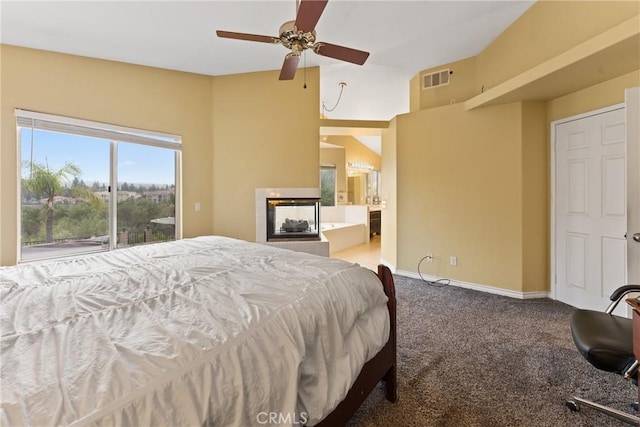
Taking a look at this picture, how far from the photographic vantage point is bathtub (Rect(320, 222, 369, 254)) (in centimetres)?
655

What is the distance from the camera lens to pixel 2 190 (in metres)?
2.58

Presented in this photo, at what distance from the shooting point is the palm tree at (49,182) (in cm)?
277

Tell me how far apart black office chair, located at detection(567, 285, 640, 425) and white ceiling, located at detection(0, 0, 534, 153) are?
110 inches

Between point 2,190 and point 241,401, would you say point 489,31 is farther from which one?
point 2,190

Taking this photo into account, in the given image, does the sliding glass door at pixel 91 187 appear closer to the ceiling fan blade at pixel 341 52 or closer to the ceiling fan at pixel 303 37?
the ceiling fan at pixel 303 37

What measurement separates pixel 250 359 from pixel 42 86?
3.43 metres

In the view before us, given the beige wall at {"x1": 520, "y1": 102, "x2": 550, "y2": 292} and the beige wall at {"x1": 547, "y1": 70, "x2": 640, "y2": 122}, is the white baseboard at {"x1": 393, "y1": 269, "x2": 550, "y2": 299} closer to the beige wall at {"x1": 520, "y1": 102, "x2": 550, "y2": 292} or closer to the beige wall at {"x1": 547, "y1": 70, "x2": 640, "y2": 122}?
the beige wall at {"x1": 520, "y1": 102, "x2": 550, "y2": 292}

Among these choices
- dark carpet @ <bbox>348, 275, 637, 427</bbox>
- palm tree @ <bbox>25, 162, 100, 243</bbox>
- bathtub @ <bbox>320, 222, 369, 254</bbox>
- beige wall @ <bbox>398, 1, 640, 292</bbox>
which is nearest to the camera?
dark carpet @ <bbox>348, 275, 637, 427</bbox>

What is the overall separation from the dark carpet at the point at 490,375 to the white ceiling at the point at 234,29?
Result: 9.76 feet

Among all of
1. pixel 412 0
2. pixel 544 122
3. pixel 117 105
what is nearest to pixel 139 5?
pixel 117 105

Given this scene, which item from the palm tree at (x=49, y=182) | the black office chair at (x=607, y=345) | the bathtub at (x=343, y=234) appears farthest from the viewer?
the bathtub at (x=343, y=234)

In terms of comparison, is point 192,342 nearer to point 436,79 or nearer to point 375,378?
point 375,378

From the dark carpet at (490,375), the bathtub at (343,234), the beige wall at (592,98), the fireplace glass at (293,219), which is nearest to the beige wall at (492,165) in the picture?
the beige wall at (592,98)

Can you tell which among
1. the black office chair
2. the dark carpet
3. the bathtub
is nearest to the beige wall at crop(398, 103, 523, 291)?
the dark carpet
